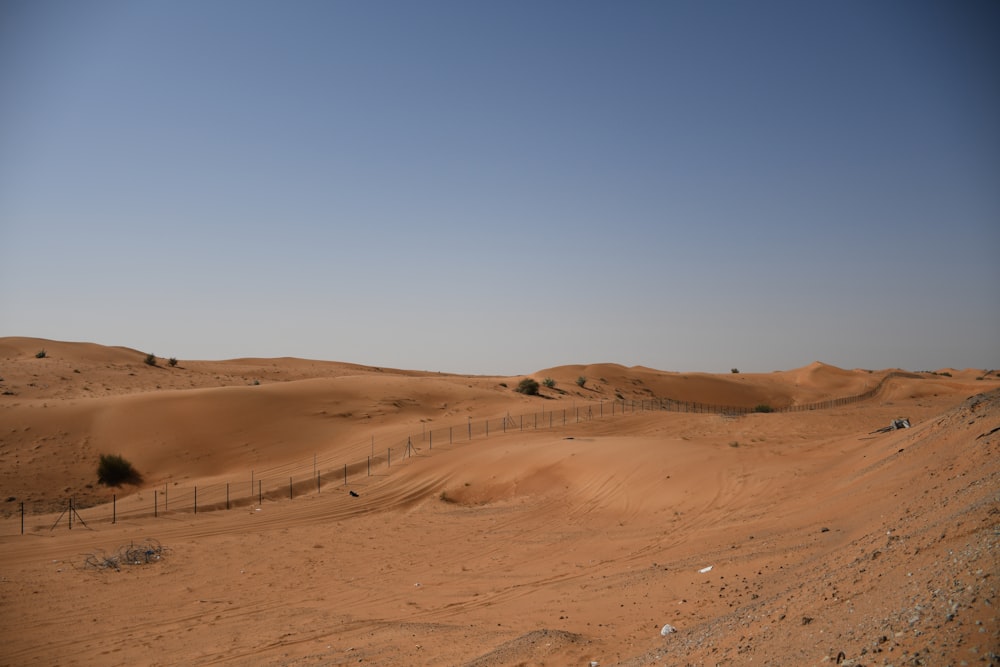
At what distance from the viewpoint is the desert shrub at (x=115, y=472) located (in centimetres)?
2866

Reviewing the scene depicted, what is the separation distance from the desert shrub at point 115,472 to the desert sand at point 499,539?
88 centimetres

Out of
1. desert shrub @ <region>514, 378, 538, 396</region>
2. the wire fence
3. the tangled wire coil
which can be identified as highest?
desert shrub @ <region>514, 378, 538, 396</region>

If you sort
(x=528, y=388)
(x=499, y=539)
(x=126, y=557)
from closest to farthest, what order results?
(x=126, y=557) → (x=499, y=539) → (x=528, y=388)

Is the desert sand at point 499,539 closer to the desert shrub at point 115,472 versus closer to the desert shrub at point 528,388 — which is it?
the desert shrub at point 115,472

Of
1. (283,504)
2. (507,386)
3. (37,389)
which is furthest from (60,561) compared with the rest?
(507,386)

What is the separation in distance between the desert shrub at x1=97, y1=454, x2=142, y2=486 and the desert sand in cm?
88

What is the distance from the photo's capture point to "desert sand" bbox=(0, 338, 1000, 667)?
23.2ft

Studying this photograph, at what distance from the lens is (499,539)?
17.6 metres

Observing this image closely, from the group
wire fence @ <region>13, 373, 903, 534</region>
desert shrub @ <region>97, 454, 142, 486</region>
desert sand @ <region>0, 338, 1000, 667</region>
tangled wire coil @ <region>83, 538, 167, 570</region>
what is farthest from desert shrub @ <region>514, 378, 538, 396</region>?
tangled wire coil @ <region>83, 538, 167, 570</region>

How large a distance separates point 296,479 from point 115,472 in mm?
9386

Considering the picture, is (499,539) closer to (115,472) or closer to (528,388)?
(115,472)

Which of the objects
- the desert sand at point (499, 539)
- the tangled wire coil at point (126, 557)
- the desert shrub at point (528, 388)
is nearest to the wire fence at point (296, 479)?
the desert sand at point (499, 539)

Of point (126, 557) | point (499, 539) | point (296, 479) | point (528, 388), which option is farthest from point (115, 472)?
point (528, 388)

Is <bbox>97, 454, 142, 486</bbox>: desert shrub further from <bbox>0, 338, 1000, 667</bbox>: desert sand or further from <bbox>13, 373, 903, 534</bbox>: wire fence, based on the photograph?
<bbox>13, 373, 903, 534</bbox>: wire fence
